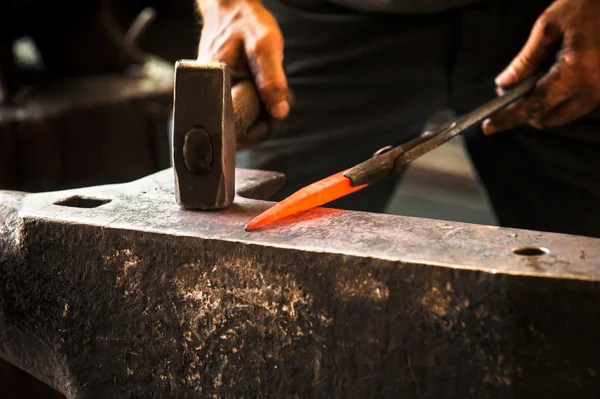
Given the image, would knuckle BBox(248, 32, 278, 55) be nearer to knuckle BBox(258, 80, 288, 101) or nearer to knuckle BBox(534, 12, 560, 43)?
knuckle BBox(258, 80, 288, 101)

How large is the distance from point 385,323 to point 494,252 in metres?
0.18

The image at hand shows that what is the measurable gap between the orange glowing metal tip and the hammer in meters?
0.11

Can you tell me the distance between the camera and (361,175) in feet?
4.17

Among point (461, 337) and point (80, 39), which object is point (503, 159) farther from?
point (80, 39)

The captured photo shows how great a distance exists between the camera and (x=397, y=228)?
113cm

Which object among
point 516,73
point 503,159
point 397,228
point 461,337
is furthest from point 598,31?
point 461,337

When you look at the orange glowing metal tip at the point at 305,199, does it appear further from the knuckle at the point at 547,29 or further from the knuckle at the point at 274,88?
the knuckle at the point at 547,29

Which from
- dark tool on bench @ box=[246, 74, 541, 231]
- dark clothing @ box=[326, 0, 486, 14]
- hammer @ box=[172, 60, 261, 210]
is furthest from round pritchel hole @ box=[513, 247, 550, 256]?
dark clothing @ box=[326, 0, 486, 14]

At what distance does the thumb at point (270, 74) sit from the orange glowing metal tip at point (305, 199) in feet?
1.05

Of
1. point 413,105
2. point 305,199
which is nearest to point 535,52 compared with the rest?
point 413,105

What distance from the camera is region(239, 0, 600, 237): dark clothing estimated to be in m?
1.99

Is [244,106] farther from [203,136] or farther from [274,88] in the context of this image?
[203,136]

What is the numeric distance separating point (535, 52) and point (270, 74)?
59cm

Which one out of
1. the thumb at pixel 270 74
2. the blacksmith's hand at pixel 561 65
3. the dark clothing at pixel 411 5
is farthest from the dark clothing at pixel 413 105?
the thumb at pixel 270 74
